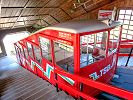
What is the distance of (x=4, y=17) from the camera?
30.6 ft

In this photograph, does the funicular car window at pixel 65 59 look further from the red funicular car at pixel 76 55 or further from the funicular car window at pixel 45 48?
the funicular car window at pixel 45 48

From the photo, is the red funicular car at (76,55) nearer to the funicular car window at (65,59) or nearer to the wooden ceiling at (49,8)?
the funicular car window at (65,59)

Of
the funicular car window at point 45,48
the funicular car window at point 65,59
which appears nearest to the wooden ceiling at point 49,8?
the funicular car window at point 45,48

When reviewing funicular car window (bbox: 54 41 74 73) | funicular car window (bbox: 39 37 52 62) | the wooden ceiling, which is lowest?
funicular car window (bbox: 54 41 74 73)

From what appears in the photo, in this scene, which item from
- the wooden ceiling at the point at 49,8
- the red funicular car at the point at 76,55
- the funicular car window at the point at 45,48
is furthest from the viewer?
the wooden ceiling at the point at 49,8

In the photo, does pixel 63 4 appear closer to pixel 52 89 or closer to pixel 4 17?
pixel 4 17

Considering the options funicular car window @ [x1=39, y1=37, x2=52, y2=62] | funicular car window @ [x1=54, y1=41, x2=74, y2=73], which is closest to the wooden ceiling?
funicular car window @ [x1=39, y1=37, x2=52, y2=62]

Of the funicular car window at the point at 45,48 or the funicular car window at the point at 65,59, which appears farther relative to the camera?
the funicular car window at the point at 45,48

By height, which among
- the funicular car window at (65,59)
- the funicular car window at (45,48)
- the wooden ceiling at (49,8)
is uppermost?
the wooden ceiling at (49,8)

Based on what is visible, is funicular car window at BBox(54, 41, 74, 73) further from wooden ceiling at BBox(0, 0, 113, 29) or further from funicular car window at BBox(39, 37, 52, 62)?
wooden ceiling at BBox(0, 0, 113, 29)

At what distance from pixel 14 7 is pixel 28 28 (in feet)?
19.4

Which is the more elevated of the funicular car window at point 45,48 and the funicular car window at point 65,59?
the funicular car window at point 45,48

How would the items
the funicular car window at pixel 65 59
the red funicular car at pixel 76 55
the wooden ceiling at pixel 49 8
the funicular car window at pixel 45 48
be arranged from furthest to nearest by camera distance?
the wooden ceiling at pixel 49 8
the funicular car window at pixel 45 48
the funicular car window at pixel 65 59
the red funicular car at pixel 76 55

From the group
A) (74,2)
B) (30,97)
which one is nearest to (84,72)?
(30,97)
